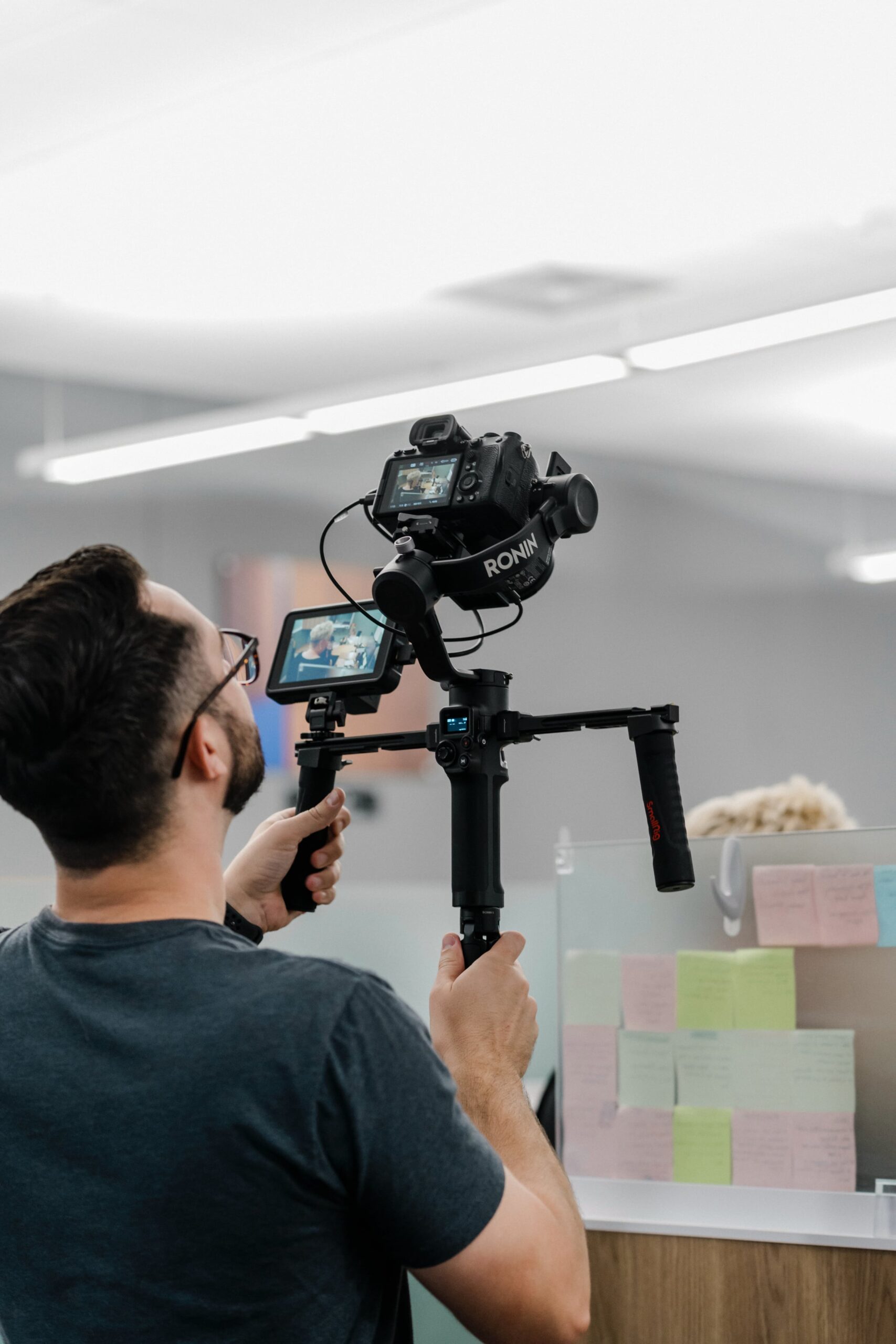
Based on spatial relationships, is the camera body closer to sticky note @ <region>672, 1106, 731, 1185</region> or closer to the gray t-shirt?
the gray t-shirt

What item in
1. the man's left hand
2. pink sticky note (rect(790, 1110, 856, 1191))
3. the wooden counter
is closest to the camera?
the man's left hand

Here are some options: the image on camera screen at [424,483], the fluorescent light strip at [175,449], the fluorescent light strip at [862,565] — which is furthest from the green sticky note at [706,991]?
the fluorescent light strip at [862,565]

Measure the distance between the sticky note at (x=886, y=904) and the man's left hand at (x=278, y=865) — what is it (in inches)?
28.3

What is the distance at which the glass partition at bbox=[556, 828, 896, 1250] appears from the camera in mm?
1729

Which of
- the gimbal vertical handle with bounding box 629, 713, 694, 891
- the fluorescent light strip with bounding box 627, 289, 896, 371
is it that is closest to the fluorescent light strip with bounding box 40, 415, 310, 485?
the fluorescent light strip with bounding box 627, 289, 896, 371

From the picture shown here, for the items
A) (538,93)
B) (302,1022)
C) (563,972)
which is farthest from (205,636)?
(538,93)

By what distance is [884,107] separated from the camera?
338cm

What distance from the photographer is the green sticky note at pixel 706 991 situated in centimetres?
185

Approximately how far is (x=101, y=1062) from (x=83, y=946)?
8 cm

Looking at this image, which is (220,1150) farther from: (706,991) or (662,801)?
(706,991)

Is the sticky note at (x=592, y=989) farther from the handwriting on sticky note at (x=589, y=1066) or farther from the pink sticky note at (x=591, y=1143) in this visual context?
the pink sticky note at (x=591, y=1143)

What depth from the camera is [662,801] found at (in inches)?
46.9

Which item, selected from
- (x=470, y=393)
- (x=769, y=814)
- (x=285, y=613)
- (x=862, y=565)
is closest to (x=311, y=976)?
(x=769, y=814)

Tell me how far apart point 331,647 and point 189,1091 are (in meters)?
0.60
